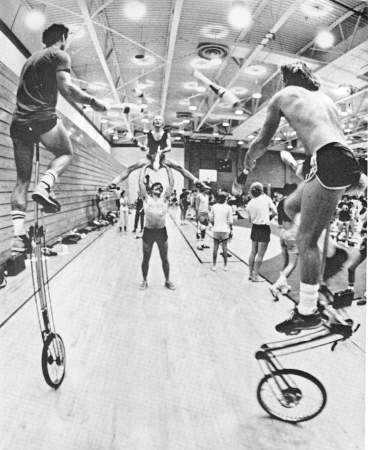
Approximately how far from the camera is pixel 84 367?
223cm

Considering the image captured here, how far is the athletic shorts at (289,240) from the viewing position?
2025 millimetres

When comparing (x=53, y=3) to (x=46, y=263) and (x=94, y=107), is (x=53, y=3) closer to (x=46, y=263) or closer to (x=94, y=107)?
(x=94, y=107)

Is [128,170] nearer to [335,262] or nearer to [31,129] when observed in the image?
[31,129]

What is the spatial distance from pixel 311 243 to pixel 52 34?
2.07 m

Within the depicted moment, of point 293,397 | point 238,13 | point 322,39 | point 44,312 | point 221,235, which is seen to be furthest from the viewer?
point 221,235

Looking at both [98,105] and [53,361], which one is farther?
[53,361]

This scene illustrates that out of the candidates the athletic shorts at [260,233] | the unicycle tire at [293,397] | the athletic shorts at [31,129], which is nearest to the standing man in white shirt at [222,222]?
the athletic shorts at [260,233]

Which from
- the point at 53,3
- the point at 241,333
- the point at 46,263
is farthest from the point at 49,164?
the point at 241,333

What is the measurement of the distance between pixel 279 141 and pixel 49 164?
5.34 feet


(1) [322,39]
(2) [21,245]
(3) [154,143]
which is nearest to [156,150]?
(3) [154,143]

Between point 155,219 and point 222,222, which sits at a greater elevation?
point 155,219

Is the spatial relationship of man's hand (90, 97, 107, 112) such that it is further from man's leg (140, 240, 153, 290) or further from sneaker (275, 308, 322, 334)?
sneaker (275, 308, 322, 334)

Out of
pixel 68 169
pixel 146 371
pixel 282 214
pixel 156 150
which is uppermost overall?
pixel 156 150

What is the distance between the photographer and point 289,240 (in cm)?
208
